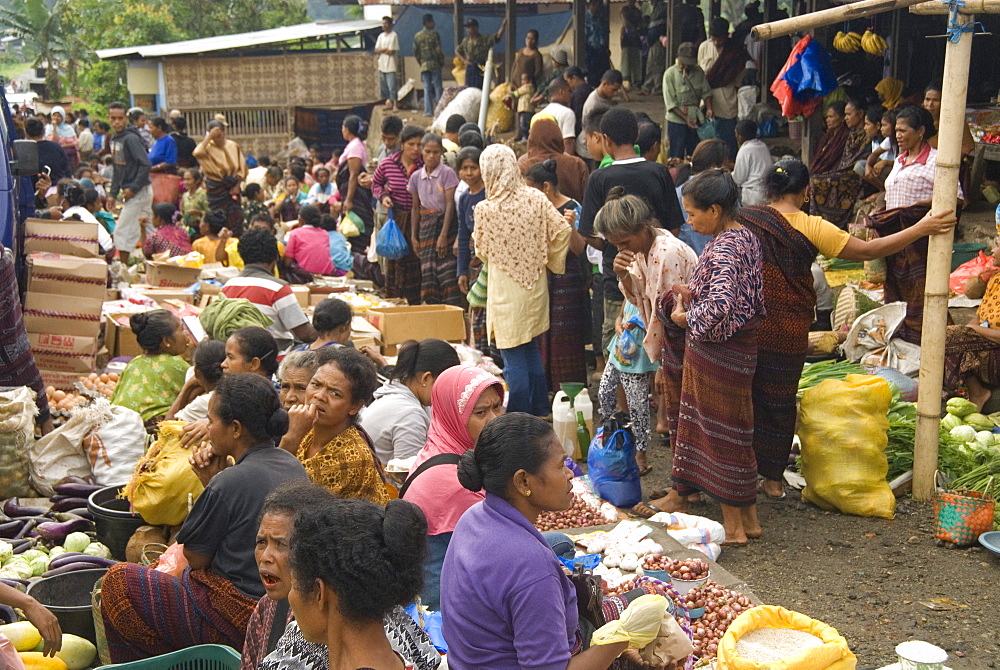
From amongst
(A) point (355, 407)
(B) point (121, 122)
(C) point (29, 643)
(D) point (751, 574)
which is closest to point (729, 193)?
(D) point (751, 574)

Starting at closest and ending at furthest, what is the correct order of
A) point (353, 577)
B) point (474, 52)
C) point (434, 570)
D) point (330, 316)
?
point (353, 577) < point (434, 570) < point (330, 316) < point (474, 52)

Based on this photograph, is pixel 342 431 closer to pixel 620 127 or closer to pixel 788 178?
pixel 788 178

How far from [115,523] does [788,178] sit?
3654mm

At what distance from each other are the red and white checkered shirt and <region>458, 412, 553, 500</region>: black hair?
16.9ft

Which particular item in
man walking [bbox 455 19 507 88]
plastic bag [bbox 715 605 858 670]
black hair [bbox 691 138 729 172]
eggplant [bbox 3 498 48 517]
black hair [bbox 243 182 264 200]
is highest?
man walking [bbox 455 19 507 88]

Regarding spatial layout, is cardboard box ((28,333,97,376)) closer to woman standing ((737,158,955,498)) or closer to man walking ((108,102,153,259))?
woman standing ((737,158,955,498))

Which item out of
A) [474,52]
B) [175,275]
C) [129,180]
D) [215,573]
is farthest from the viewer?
[474,52]

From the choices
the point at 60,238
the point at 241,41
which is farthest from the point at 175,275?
the point at 241,41

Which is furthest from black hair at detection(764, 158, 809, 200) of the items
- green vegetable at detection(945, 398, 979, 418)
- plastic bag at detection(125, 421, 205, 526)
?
plastic bag at detection(125, 421, 205, 526)

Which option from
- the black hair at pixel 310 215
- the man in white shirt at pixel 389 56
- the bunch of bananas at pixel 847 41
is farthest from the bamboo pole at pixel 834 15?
the man in white shirt at pixel 389 56

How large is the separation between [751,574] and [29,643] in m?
3.09

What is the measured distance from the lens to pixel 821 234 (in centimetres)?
516

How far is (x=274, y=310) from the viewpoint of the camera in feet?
22.5

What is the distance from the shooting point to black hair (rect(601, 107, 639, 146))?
6430mm
